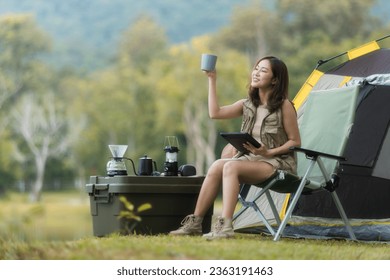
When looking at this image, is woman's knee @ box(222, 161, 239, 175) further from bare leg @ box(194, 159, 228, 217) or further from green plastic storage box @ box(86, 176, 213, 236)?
green plastic storage box @ box(86, 176, 213, 236)

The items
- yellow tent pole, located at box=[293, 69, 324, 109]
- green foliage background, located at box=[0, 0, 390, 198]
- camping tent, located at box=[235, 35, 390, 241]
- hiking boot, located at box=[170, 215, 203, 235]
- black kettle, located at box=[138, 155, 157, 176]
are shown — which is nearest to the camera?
hiking boot, located at box=[170, 215, 203, 235]

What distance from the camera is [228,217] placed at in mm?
3475

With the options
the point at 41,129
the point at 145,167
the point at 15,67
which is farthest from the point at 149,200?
the point at 15,67

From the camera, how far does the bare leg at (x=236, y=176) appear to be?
11.4 ft

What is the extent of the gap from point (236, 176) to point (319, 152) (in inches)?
16.3

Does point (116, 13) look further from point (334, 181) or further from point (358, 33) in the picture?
point (334, 181)

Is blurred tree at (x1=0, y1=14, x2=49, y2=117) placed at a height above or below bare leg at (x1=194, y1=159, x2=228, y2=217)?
above

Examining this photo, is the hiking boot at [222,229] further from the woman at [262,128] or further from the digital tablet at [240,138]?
the digital tablet at [240,138]

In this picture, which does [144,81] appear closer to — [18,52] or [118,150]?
[18,52]

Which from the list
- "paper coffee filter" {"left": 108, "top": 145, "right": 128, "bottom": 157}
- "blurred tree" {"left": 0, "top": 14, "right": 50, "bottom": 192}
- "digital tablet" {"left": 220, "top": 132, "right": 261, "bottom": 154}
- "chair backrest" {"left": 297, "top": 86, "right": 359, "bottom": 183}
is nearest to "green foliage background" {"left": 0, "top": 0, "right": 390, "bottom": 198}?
"blurred tree" {"left": 0, "top": 14, "right": 50, "bottom": 192}

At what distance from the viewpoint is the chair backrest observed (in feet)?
12.9

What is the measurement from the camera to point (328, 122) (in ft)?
13.4
